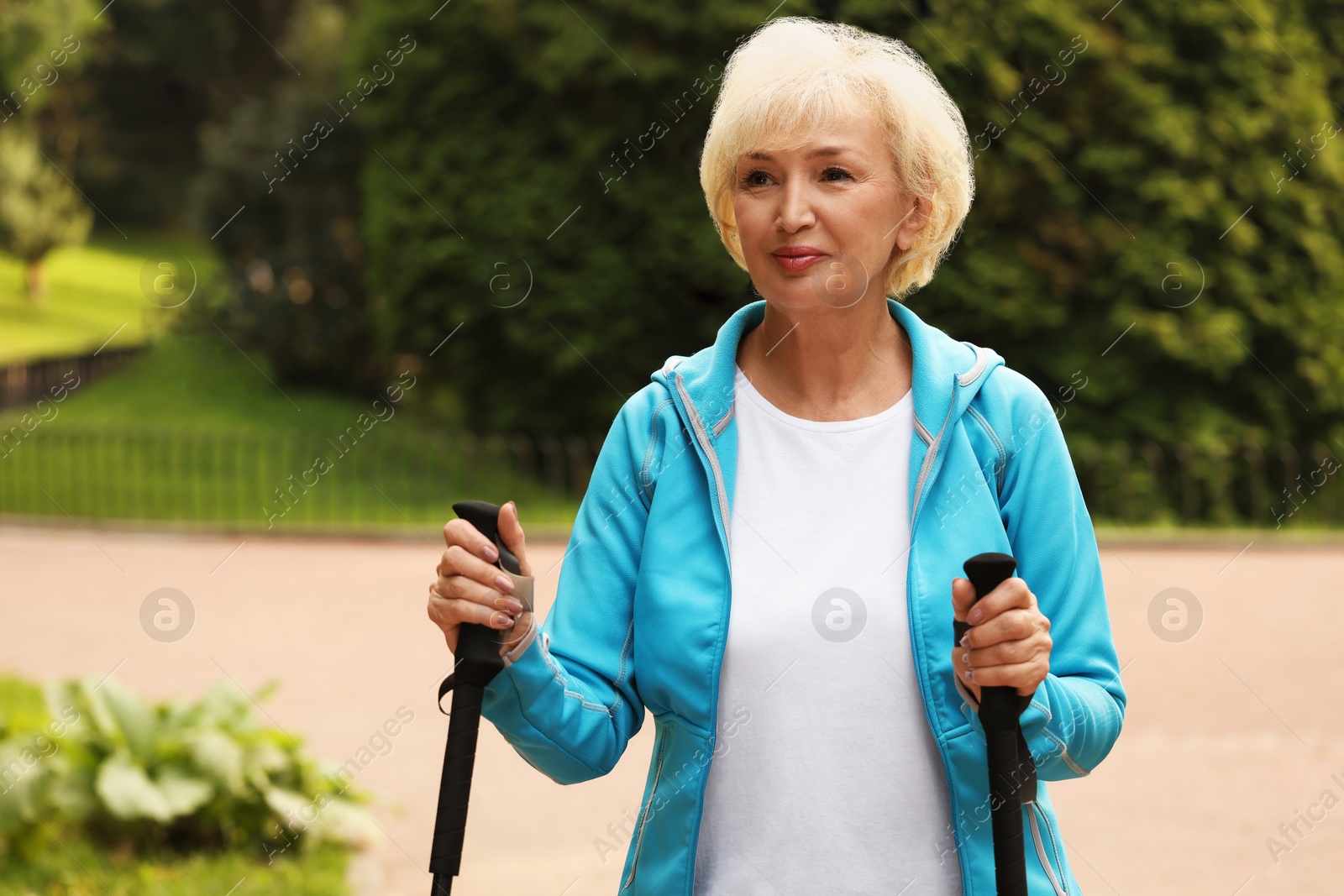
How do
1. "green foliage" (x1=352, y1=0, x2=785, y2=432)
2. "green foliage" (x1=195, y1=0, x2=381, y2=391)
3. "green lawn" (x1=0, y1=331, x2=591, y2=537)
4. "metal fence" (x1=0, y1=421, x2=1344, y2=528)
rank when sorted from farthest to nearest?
"green foliage" (x1=195, y1=0, x2=381, y2=391) < "green lawn" (x1=0, y1=331, x2=591, y2=537) < "green foliage" (x1=352, y1=0, x2=785, y2=432) < "metal fence" (x1=0, y1=421, x2=1344, y2=528)

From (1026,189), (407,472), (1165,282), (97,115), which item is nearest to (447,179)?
(407,472)

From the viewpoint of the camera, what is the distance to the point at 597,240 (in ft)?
54.0

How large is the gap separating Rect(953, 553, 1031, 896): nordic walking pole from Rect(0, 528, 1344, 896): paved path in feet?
12.2

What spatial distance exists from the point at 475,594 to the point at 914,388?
0.77 meters

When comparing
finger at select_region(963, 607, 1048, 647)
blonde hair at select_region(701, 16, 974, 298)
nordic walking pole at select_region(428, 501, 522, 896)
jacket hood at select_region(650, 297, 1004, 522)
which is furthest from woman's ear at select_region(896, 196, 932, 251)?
nordic walking pole at select_region(428, 501, 522, 896)

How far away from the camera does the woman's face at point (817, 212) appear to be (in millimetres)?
2209

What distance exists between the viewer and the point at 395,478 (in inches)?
692

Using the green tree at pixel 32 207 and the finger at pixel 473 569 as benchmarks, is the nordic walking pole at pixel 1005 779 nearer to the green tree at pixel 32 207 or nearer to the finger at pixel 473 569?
the finger at pixel 473 569

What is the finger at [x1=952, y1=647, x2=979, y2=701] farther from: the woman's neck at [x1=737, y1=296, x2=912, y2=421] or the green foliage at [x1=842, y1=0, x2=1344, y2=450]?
the green foliage at [x1=842, y1=0, x2=1344, y2=450]

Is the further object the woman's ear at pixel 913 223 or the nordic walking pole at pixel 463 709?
the woman's ear at pixel 913 223

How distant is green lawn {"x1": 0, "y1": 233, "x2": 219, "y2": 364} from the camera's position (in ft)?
94.6

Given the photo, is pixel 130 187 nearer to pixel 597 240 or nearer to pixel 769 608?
pixel 597 240

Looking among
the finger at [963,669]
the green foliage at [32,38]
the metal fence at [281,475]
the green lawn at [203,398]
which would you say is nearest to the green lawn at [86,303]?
the green lawn at [203,398]

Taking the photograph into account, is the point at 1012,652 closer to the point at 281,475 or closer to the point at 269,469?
the point at 281,475
